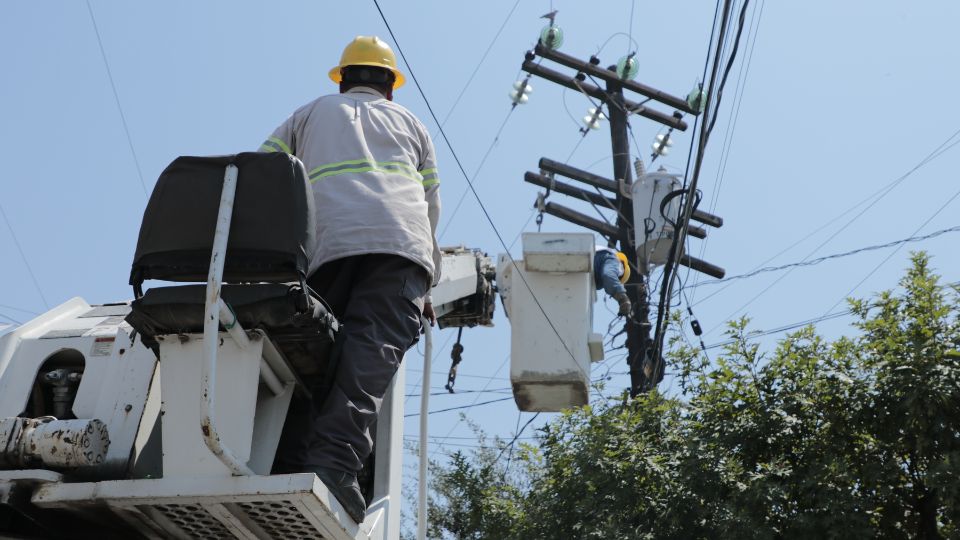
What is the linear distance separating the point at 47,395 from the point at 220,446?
1.38 m

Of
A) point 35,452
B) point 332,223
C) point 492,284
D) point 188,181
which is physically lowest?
point 492,284

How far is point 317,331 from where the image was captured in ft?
12.5

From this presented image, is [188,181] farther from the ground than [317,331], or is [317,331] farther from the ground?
[188,181]

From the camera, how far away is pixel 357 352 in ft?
13.1

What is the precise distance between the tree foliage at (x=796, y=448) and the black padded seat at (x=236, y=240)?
4050mm

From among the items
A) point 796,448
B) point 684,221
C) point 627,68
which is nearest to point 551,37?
point 627,68

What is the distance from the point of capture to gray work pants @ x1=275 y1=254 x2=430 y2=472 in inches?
151

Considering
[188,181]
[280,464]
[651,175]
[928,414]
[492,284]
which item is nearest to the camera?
[188,181]

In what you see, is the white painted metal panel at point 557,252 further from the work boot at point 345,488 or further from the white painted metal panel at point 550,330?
the work boot at point 345,488

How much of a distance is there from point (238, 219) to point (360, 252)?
69 cm

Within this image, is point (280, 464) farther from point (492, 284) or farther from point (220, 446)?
point (492, 284)

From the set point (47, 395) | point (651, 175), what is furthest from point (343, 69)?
point (651, 175)

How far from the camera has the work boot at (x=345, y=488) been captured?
147 inches

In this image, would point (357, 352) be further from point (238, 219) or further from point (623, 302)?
point (623, 302)
